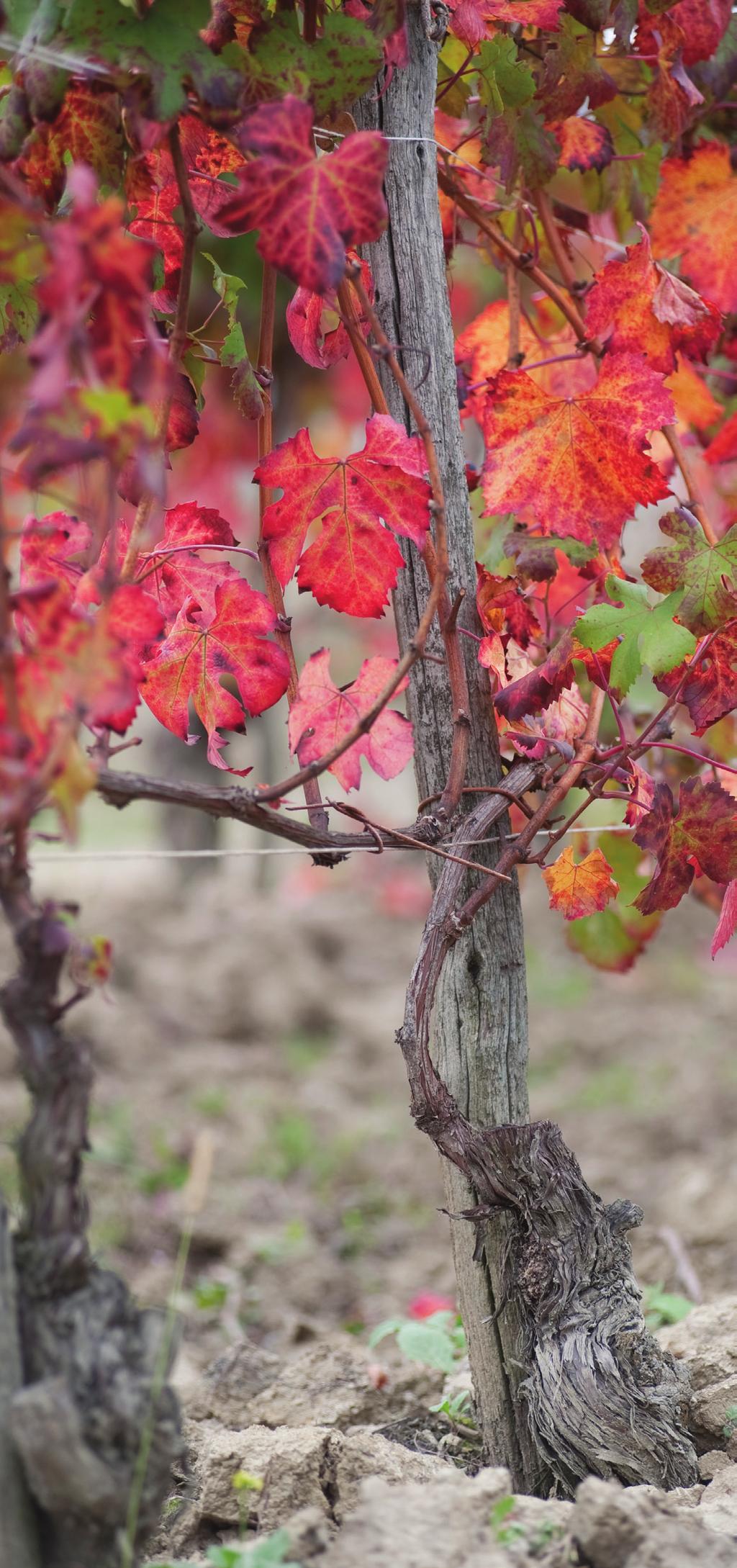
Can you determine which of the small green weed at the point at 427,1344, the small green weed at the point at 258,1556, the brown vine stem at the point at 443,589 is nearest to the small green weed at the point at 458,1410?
the small green weed at the point at 427,1344

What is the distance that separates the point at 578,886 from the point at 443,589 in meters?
0.37

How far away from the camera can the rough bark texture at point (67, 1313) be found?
89 cm

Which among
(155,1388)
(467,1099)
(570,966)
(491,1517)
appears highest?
(570,966)

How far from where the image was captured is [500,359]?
1.74 metres

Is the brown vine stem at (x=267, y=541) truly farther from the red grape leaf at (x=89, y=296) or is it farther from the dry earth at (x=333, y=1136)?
the dry earth at (x=333, y=1136)

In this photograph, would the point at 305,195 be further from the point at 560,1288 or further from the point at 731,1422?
the point at 731,1422

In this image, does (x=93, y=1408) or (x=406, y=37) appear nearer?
(x=93, y=1408)

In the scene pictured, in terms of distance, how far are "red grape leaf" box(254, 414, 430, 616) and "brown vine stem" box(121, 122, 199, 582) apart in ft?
0.42

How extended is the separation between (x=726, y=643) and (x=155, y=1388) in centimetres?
91

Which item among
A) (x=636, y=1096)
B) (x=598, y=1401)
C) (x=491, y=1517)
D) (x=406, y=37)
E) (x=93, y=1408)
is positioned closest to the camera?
(x=93, y=1408)

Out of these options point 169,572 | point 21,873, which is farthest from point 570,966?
point 21,873

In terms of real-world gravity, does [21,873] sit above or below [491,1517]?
above

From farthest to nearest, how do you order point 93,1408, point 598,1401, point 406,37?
point 406,37 → point 598,1401 → point 93,1408

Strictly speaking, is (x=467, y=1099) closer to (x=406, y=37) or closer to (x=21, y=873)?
(x=21, y=873)
